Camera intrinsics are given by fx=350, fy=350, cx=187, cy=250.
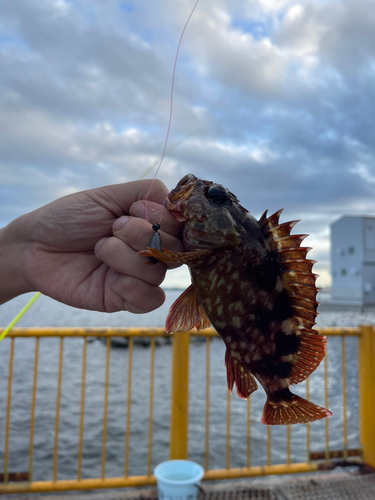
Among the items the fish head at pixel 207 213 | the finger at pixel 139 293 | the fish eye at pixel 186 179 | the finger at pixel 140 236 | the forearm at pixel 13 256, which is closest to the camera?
the fish head at pixel 207 213

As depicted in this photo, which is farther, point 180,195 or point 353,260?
point 353,260

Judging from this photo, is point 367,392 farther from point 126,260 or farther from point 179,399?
point 126,260

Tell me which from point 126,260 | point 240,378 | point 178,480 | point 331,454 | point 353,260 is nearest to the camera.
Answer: point 240,378

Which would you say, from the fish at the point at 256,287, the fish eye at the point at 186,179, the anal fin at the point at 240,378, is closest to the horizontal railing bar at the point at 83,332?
the anal fin at the point at 240,378

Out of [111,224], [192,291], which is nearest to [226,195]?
[192,291]

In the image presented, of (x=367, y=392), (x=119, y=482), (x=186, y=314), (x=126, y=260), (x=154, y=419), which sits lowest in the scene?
(x=154, y=419)

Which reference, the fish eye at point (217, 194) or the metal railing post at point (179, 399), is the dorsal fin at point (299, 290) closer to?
the fish eye at point (217, 194)

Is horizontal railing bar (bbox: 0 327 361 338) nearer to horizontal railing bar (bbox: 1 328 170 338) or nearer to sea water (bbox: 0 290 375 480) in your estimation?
horizontal railing bar (bbox: 1 328 170 338)

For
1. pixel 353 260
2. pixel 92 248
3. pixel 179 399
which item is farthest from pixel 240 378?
pixel 353 260
